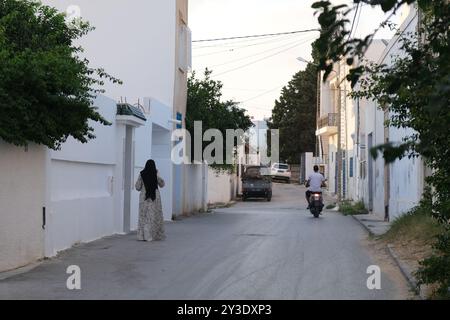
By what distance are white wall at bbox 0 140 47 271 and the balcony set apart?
40084 mm

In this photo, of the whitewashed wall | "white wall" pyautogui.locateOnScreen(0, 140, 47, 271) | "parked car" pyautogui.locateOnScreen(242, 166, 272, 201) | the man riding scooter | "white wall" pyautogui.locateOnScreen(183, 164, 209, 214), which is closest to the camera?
"white wall" pyautogui.locateOnScreen(0, 140, 47, 271)

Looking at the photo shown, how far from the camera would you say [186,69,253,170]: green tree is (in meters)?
27.3

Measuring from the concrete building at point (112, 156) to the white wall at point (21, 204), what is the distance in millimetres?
15

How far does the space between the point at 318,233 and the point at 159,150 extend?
25.5ft

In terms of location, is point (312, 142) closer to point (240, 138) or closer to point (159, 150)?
point (240, 138)

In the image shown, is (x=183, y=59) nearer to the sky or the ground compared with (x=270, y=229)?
nearer to the sky

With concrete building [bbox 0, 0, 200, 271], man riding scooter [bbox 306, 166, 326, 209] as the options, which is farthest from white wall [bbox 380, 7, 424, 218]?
concrete building [bbox 0, 0, 200, 271]

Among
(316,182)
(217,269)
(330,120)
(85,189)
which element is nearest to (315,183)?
(316,182)

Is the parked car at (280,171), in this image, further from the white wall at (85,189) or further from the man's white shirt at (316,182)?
the white wall at (85,189)

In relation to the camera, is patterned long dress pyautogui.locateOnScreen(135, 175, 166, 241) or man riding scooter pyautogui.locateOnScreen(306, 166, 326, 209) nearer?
patterned long dress pyautogui.locateOnScreen(135, 175, 166, 241)

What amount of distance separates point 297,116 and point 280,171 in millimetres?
5920

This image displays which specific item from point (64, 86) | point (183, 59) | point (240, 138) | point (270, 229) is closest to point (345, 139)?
point (240, 138)

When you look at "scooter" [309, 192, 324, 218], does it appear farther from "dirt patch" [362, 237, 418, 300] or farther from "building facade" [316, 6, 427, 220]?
"dirt patch" [362, 237, 418, 300]

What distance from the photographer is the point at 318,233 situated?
58.5 ft
